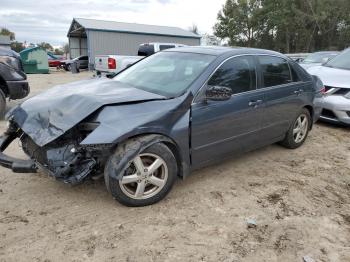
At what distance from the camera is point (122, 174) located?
3195 millimetres

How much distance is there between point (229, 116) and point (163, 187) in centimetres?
119

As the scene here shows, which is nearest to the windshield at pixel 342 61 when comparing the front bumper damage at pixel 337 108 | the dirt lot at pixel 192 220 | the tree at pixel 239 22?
the front bumper damage at pixel 337 108

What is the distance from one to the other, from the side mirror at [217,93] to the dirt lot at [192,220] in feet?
3.57

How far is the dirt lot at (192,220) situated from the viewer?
2834 millimetres

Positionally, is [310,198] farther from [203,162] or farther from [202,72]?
[202,72]

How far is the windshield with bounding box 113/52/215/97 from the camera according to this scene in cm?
383

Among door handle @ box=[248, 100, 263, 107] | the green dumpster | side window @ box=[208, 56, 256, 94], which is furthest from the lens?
the green dumpster

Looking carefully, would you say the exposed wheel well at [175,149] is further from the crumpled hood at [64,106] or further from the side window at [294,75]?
the side window at [294,75]

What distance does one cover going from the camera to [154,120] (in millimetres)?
3332

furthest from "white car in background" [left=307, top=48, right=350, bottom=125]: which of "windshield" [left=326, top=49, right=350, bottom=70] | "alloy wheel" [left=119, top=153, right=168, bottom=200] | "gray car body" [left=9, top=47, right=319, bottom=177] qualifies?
"alloy wheel" [left=119, top=153, right=168, bottom=200]

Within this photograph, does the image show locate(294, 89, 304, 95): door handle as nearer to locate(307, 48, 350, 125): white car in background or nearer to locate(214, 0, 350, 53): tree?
locate(307, 48, 350, 125): white car in background

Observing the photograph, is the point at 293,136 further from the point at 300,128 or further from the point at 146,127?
the point at 146,127

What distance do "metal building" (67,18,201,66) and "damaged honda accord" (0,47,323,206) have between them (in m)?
22.7

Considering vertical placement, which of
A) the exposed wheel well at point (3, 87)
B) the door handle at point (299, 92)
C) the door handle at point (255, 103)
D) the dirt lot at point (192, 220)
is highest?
the door handle at point (299, 92)
